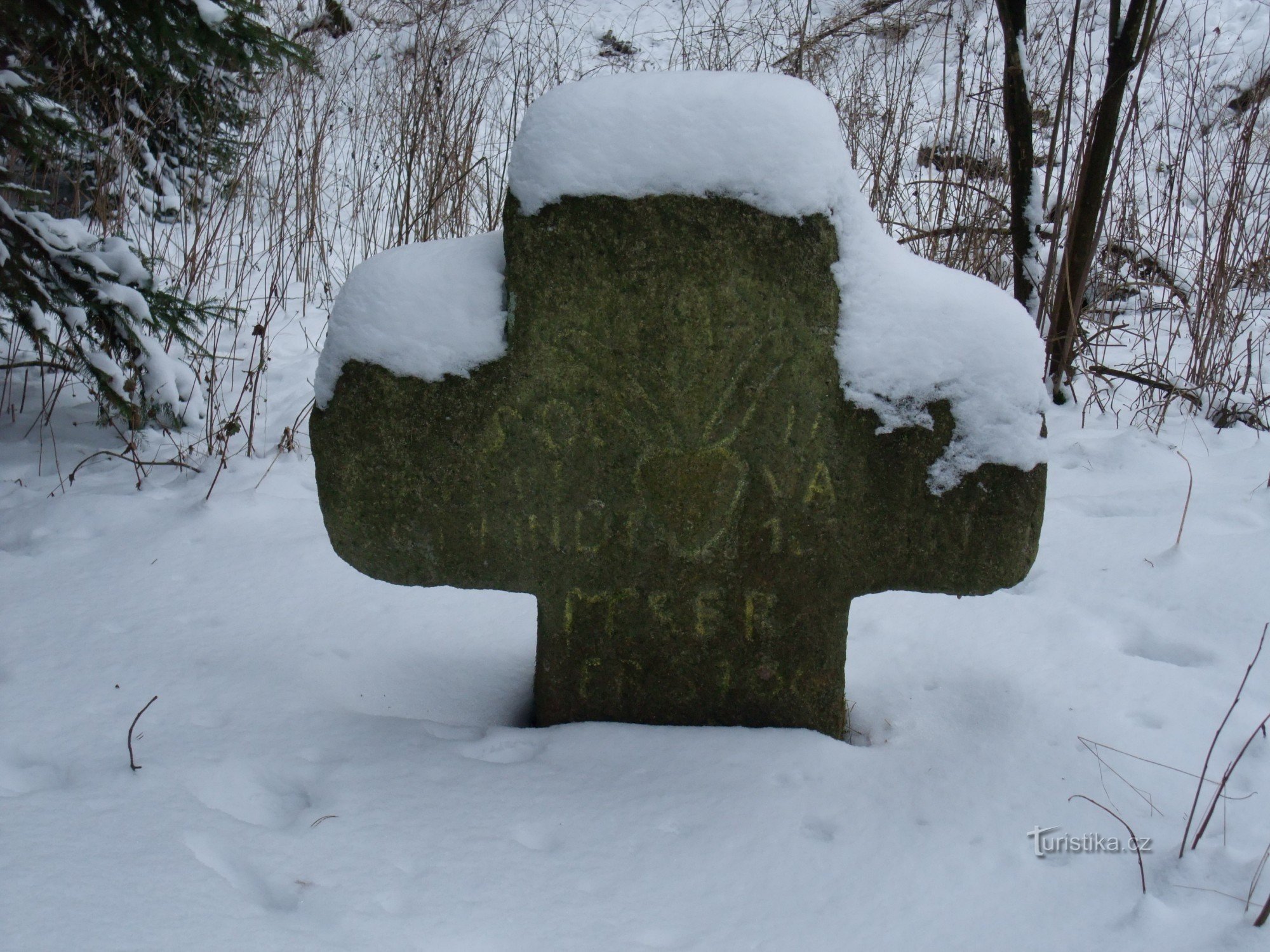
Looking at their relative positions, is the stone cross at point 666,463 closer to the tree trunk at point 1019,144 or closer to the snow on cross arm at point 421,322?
the snow on cross arm at point 421,322

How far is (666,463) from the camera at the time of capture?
155 centimetres

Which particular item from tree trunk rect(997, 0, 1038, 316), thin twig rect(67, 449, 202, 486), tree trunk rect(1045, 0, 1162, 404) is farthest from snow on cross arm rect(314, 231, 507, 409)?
tree trunk rect(997, 0, 1038, 316)

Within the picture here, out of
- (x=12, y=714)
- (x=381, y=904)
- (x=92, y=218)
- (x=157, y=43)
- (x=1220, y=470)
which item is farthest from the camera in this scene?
(x=92, y=218)

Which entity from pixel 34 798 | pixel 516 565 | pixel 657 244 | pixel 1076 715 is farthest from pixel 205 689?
pixel 1076 715

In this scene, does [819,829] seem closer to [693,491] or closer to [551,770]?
[551,770]

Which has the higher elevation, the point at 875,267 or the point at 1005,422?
the point at 875,267

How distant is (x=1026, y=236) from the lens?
10.2ft

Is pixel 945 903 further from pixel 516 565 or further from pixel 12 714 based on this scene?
pixel 12 714

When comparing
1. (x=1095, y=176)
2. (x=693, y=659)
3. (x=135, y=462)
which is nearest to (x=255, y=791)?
(x=693, y=659)

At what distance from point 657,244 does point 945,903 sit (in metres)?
1.02
